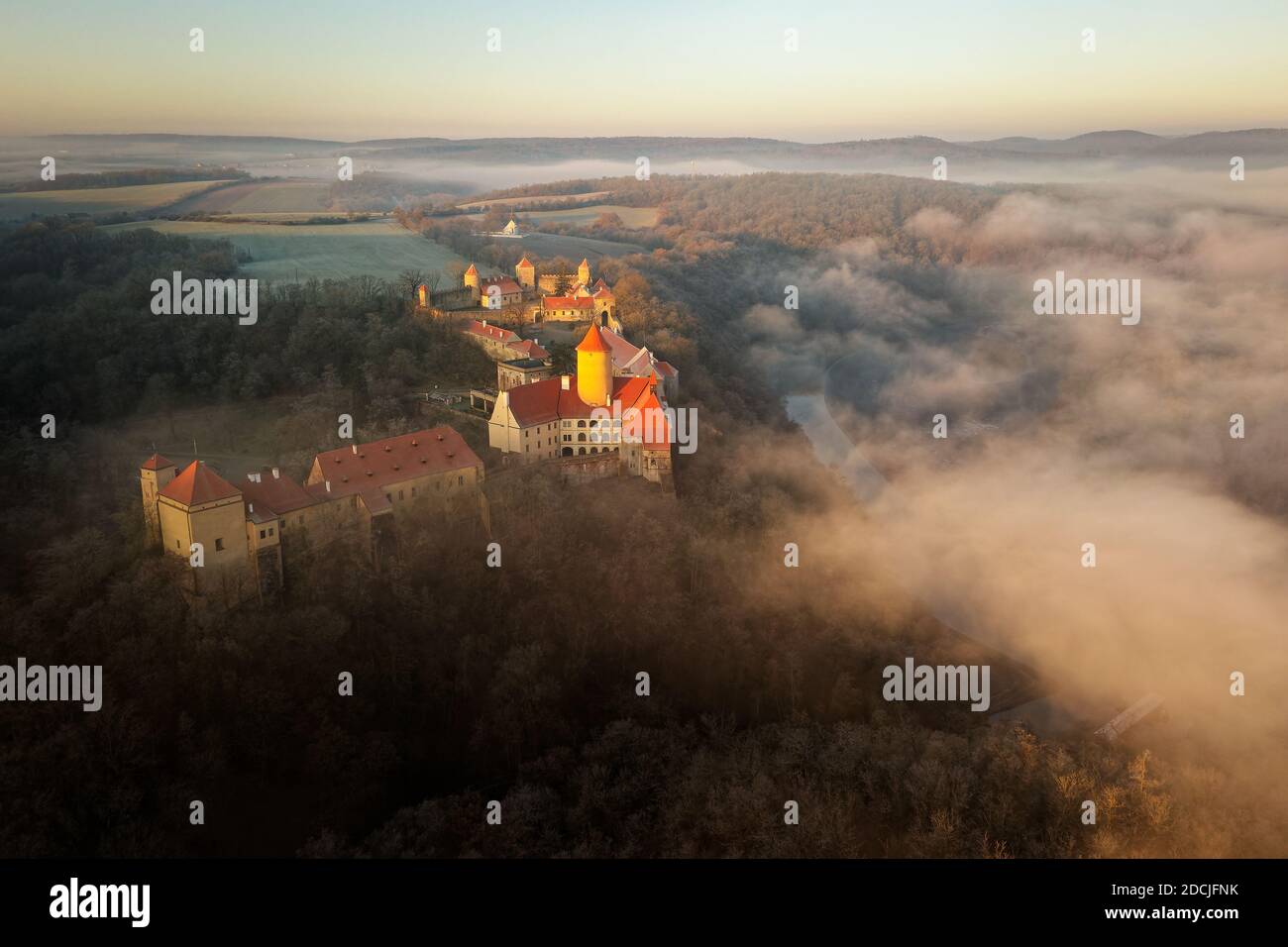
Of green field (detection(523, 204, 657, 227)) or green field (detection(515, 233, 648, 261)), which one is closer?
green field (detection(515, 233, 648, 261))

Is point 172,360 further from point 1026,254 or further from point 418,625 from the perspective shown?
point 1026,254

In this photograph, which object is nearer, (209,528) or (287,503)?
(209,528)

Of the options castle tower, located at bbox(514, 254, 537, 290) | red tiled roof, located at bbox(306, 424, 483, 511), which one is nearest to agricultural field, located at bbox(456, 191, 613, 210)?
castle tower, located at bbox(514, 254, 537, 290)

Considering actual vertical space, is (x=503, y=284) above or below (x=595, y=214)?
below

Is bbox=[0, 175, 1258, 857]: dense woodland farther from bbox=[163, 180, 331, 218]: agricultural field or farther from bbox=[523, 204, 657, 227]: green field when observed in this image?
bbox=[523, 204, 657, 227]: green field

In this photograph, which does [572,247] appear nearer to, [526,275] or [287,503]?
[526,275]

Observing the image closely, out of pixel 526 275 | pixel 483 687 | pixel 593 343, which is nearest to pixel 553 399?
pixel 593 343
